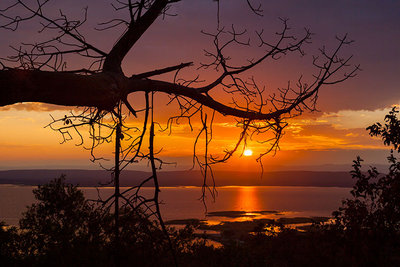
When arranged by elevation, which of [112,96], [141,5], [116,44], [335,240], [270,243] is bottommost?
[270,243]

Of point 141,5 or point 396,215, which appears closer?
point 141,5

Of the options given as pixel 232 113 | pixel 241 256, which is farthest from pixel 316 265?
pixel 232 113

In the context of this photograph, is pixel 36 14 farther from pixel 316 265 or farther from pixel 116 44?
pixel 316 265

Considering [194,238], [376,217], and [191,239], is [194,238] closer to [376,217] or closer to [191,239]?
[191,239]

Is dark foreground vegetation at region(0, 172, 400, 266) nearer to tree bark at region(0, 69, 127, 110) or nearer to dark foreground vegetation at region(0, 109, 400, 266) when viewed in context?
dark foreground vegetation at region(0, 109, 400, 266)

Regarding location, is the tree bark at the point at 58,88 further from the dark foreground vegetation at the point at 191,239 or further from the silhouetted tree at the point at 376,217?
the silhouetted tree at the point at 376,217

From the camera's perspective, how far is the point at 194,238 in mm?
19922

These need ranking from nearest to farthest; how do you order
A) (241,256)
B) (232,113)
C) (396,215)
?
(232,113), (396,215), (241,256)

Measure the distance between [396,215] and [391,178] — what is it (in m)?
0.86

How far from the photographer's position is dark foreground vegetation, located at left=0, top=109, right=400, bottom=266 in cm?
731

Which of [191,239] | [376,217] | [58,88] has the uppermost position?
[58,88]

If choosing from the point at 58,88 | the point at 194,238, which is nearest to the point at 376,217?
the point at 58,88

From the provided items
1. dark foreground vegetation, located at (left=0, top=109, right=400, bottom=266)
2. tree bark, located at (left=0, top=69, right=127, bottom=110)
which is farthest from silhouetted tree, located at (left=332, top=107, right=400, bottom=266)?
tree bark, located at (left=0, top=69, right=127, bottom=110)

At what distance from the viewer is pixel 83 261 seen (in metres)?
13.2
